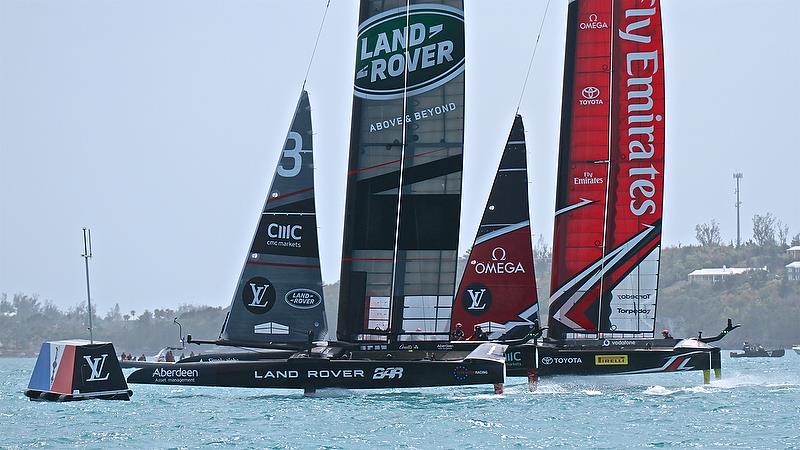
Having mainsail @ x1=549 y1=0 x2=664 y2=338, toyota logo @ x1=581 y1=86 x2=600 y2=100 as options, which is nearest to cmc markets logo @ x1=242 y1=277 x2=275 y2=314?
mainsail @ x1=549 y1=0 x2=664 y2=338

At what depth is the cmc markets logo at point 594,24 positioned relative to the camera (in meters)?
33.2

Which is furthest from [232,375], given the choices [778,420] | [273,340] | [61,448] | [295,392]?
[778,420]

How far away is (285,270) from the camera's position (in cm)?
2816

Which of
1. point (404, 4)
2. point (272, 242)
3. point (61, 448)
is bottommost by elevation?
point (61, 448)

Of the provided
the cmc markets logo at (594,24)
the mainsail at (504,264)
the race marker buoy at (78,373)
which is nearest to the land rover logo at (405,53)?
the mainsail at (504,264)

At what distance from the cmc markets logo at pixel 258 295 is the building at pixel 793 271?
399 feet

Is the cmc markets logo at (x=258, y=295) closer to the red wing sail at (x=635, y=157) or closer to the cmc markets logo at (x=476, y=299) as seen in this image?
the cmc markets logo at (x=476, y=299)

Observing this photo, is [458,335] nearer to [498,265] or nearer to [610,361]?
[610,361]

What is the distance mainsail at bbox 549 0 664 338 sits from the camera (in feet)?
109

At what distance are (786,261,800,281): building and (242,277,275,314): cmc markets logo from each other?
4782 inches

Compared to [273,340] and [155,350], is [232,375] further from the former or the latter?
[155,350]

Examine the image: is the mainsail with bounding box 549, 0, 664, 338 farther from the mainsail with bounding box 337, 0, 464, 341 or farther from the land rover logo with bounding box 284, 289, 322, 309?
the land rover logo with bounding box 284, 289, 322, 309

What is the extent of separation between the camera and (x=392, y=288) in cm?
2834

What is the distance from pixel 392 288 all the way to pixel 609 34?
8964mm
